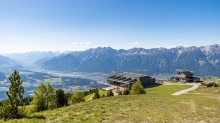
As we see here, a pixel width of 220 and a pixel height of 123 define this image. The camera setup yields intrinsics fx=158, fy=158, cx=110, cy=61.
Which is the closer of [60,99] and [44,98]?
[44,98]

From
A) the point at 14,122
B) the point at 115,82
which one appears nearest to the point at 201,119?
the point at 14,122

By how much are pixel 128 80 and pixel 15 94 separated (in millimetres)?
113125

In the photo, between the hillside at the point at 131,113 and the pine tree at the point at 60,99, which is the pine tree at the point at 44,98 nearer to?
the pine tree at the point at 60,99

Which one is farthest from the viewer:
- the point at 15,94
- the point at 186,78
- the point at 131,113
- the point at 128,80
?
the point at 128,80

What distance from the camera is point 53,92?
6116cm

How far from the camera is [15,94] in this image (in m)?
24.5

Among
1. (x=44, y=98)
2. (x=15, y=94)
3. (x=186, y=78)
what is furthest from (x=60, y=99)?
(x=186, y=78)

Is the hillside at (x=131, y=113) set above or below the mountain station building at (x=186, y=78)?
above

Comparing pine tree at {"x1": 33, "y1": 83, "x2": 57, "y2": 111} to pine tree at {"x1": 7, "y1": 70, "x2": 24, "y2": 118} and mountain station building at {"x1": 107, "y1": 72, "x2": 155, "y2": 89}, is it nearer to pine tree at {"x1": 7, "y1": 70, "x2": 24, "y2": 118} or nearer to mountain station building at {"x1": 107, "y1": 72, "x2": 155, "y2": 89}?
pine tree at {"x1": 7, "y1": 70, "x2": 24, "y2": 118}

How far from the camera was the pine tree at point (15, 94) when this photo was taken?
2408 centimetres

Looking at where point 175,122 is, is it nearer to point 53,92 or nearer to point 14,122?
point 14,122

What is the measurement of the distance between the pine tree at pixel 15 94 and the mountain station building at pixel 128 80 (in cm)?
10295

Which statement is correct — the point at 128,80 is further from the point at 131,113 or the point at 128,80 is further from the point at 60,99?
the point at 131,113

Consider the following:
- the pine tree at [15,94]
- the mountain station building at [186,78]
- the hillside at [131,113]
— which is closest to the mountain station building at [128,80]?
the mountain station building at [186,78]
